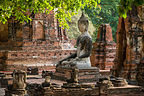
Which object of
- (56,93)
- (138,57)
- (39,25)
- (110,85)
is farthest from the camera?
(39,25)

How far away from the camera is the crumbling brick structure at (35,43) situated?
17.5m

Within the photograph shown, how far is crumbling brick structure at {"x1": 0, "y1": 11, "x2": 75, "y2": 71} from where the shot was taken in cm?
1748

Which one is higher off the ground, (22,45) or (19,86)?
(22,45)

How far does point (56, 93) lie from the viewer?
8156 mm

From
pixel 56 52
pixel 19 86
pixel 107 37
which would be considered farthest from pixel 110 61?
pixel 19 86

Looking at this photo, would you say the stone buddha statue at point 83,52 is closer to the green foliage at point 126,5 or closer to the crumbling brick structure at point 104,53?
the green foliage at point 126,5

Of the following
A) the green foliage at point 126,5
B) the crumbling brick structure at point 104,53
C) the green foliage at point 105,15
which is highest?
the green foliage at point 105,15

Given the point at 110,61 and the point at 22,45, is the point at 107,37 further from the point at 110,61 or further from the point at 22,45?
the point at 22,45

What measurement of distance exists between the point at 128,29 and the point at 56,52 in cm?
873

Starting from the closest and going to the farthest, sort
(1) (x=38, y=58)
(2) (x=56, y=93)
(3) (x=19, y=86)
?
(3) (x=19, y=86)
(2) (x=56, y=93)
(1) (x=38, y=58)

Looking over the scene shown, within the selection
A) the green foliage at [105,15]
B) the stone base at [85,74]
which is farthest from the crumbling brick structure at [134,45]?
the green foliage at [105,15]

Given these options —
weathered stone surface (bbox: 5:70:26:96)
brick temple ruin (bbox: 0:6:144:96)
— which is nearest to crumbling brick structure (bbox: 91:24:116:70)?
brick temple ruin (bbox: 0:6:144:96)

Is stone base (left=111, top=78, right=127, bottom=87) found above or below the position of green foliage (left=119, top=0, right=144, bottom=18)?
below

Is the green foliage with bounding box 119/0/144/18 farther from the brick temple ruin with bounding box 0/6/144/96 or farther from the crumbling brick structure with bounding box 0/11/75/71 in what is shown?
the crumbling brick structure with bounding box 0/11/75/71
